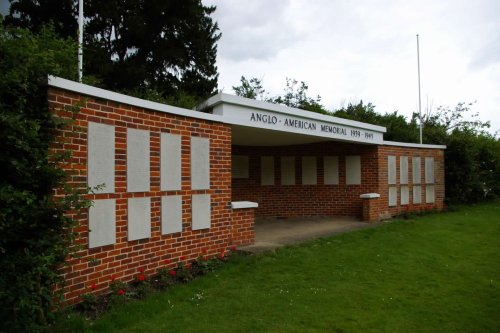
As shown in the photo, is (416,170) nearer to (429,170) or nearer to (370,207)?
(429,170)

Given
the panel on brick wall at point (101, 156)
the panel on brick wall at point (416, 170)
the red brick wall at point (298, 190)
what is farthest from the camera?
the panel on brick wall at point (416, 170)

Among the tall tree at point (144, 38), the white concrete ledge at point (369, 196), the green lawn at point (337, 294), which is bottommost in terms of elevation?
the green lawn at point (337, 294)

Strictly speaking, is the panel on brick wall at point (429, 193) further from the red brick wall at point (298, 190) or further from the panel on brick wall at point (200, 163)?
the panel on brick wall at point (200, 163)

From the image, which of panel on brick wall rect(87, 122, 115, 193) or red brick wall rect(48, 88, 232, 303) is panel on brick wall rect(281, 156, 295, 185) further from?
panel on brick wall rect(87, 122, 115, 193)

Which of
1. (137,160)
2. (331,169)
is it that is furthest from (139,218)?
(331,169)

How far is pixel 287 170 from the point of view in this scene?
45.4 ft

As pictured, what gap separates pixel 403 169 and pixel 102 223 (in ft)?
35.2

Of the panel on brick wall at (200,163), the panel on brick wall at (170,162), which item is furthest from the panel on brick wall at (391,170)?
the panel on brick wall at (170,162)

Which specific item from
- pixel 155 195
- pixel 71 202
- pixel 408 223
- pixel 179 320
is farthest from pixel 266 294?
pixel 408 223

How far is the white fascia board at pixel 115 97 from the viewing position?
484 centimetres

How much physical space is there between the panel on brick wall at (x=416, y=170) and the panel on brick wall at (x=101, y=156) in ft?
36.3

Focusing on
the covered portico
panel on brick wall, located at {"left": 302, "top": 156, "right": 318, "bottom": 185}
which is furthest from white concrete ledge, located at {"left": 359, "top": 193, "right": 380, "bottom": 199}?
panel on brick wall, located at {"left": 302, "top": 156, "right": 318, "bottom": 185}

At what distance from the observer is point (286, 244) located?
8797mm

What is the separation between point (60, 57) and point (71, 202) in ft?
5.56
